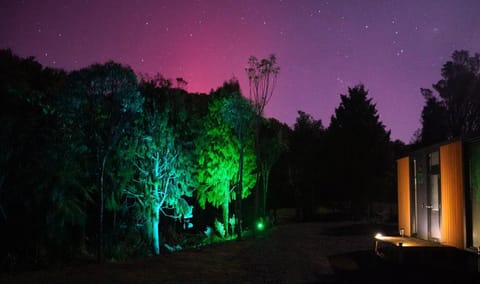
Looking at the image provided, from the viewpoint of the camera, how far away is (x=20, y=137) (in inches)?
586

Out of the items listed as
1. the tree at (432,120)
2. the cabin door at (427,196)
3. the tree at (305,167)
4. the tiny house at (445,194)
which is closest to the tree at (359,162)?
the tree at (305,167)

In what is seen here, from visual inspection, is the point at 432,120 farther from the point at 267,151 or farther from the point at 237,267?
the point at 237,267

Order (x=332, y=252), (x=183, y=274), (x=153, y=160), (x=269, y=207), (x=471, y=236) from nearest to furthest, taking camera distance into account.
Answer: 1. (x=183, y=274)
2. (x=471, y=236)
3. (x=332, y=252)
4. (x=153, y=160)
5. (x=269, y=207)

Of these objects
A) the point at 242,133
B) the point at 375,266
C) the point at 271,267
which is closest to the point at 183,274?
the point at 271,267

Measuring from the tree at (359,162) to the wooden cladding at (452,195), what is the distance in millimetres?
19487

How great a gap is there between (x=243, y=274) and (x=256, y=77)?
988cm

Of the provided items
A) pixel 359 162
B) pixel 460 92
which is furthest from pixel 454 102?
pixel 359 162

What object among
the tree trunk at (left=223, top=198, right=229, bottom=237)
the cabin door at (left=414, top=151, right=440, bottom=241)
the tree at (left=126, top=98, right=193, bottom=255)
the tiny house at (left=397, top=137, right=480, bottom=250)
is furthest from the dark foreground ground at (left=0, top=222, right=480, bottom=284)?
the tree trunk at (left=223, top=198, right=229, bottom=237)

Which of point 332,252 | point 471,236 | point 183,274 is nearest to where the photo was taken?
point 183,274

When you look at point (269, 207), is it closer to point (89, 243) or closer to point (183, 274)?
point (89, 243)

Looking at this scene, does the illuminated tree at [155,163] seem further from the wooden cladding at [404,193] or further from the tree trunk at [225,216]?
the wooden cladding at [404,193]

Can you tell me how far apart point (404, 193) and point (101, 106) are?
35.9 ft

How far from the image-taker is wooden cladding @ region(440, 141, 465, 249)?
11.3 metres

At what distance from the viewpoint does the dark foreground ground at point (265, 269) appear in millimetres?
9562
